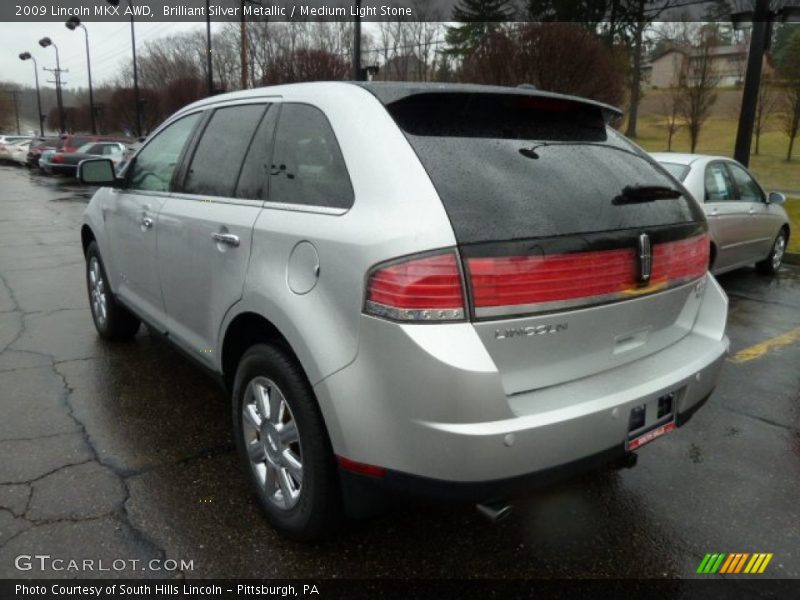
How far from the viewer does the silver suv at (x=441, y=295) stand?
189 centimetres

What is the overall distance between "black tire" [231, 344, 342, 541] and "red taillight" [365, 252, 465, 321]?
53 cm

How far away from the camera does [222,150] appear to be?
3068 millimetres

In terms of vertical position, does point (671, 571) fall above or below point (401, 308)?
below

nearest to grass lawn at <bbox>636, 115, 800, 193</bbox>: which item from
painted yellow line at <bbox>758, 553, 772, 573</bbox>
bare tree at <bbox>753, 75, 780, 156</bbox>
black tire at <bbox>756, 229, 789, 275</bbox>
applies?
bare tree at <bbox>753, 75, 780, 156</bbox>

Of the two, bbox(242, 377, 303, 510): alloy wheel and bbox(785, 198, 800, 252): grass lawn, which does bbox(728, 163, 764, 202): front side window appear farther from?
bbox(242, 377, 303, 510): alloy wheel

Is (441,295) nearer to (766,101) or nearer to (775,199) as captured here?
(775,199)

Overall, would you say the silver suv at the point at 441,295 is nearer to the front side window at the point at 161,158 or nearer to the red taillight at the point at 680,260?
the red taillight at the point at 680,260

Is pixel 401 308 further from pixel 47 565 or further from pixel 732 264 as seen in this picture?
pixel 732 264

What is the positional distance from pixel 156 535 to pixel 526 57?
62.3 ft

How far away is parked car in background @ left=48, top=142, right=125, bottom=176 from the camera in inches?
943

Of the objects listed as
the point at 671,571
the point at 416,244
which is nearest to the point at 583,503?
the point at 671,571

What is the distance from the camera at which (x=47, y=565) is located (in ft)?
7.57

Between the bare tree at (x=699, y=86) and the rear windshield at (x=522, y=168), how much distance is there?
29.1 meters

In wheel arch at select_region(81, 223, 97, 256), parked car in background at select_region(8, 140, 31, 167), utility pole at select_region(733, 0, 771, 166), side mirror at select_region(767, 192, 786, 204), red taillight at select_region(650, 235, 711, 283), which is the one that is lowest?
parked car in background at select_region(8, 140, 31, 167)
